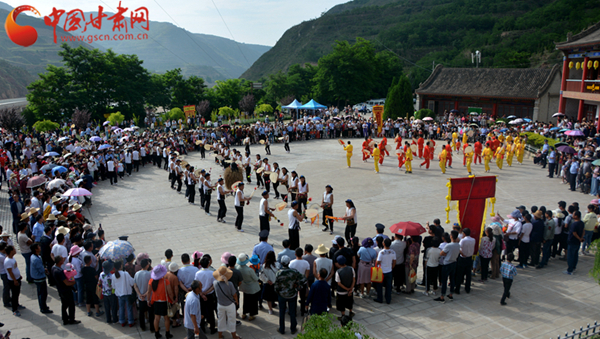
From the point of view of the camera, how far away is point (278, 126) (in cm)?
2878

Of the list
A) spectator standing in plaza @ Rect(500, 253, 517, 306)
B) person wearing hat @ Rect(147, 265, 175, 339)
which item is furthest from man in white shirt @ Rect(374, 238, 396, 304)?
person wearing hat @ Rect(147, 265, 175, 339)

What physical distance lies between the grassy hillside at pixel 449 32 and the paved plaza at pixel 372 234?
145ft

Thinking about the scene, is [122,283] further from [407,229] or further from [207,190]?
[207,190]

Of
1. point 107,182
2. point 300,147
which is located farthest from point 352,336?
point 300,147

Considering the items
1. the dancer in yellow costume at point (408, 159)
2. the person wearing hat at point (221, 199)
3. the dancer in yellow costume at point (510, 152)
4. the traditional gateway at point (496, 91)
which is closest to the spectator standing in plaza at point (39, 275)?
the person wearing hat at point (221, 199)

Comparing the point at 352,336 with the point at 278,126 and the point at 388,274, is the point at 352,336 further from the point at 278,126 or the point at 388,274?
the point at 278,126

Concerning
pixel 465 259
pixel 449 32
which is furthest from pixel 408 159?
pixel 449 32

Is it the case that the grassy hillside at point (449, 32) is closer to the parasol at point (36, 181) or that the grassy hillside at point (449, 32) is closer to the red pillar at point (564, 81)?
the red pillar at point (564, 81)

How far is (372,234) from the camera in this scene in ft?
38.7

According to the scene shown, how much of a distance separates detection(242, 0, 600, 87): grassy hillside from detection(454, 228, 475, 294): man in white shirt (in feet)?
175

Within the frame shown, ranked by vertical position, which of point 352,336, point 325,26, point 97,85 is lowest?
point 352,336

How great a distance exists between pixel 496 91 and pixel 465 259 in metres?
31.6

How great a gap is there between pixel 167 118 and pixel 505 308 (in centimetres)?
3426

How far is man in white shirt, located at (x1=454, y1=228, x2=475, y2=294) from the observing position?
814 centimetres
